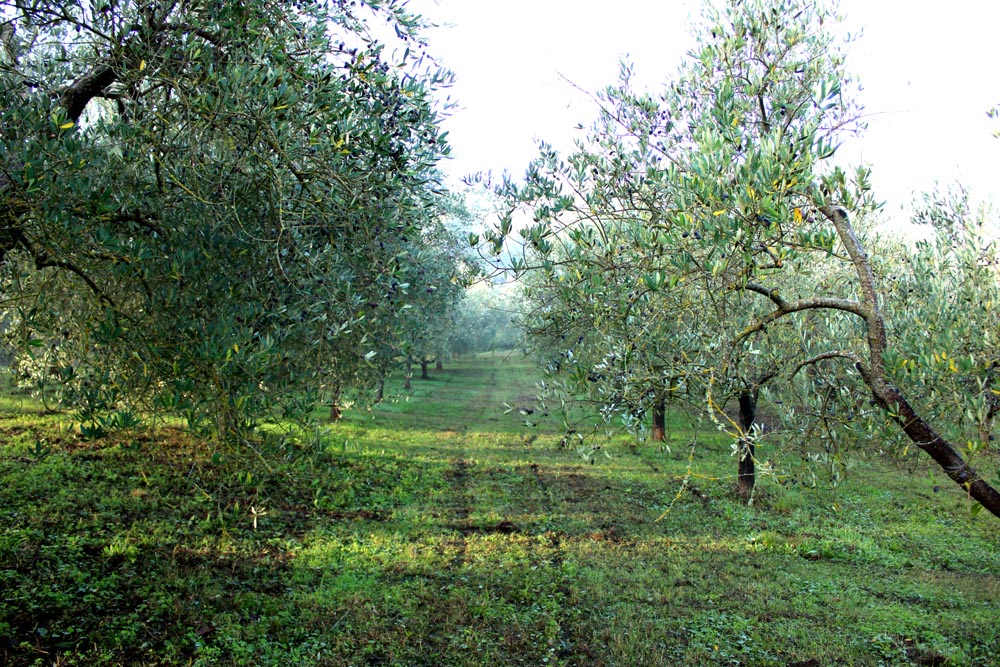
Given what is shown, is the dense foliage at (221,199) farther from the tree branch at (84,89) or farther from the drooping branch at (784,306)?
the drooping branch at (784,306)

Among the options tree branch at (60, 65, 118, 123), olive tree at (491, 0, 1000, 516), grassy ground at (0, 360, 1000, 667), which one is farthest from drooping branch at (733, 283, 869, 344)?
tree branch at (60, 65, 118, 123)

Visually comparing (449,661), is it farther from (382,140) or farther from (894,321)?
(894,321)

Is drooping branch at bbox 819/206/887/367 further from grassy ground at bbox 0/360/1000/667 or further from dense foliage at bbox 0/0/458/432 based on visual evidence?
dense foliage at bbox 0/0/458/432

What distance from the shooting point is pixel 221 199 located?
5.95m

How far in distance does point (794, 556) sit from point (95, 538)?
12252 millimetres

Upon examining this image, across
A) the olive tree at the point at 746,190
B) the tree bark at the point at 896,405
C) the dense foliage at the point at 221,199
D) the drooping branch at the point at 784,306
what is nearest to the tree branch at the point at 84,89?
the dense foliage at the point at 221,199

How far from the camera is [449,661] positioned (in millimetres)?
8008

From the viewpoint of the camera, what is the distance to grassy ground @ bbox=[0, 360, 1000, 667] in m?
7.89

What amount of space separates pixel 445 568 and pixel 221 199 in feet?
24.3

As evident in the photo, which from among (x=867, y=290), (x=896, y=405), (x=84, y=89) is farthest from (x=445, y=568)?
(x=84, y=89)

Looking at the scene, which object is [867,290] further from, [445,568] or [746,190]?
[445,568]

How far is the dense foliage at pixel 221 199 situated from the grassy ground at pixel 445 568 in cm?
82

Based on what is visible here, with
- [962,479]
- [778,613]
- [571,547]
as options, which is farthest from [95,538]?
[962,479]

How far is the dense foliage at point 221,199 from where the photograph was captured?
16.6 feet
